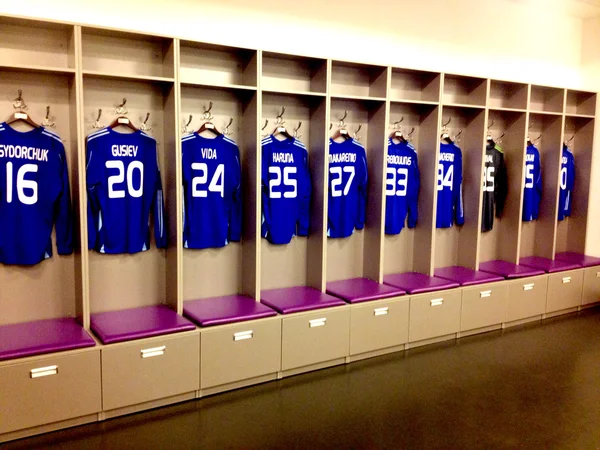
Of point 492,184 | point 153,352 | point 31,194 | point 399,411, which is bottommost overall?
point 399,411

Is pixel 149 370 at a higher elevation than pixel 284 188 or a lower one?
lower

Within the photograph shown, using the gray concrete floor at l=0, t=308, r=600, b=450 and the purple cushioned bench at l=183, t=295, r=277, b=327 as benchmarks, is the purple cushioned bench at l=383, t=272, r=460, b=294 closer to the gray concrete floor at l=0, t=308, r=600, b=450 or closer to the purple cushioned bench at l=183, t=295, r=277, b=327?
the gray concrete floor at l=0, t=308, r=600, b=450

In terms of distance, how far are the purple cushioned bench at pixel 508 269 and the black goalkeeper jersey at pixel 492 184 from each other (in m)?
0.33

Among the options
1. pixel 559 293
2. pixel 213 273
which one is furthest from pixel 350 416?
pixel 559 293

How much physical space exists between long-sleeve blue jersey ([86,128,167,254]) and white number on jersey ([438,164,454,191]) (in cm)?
233

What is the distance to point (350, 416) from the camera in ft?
9.47

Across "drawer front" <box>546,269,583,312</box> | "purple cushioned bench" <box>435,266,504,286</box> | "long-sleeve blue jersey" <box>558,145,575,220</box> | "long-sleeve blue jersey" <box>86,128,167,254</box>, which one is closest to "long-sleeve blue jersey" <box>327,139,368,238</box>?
"purple cushioned bench" <box>435,266,504,286</box>

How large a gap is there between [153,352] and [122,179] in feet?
3.30

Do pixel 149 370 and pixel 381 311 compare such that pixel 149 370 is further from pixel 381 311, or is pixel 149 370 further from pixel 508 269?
pixel 508 269

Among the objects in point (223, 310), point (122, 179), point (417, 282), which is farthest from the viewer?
point (417, 282)

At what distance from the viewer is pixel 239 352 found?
3.16 meters

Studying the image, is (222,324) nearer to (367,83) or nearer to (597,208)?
(367,83)

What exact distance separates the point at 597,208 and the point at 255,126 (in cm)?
395

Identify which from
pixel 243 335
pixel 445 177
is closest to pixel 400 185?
pixel 445 177
